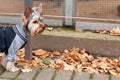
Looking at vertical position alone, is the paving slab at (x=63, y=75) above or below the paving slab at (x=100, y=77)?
above

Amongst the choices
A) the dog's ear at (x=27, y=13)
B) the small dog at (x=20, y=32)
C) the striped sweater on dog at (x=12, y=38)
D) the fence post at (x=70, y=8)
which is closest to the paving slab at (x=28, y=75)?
the small dog at (x=20, y=32)

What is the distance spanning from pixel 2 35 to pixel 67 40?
1.27 metres

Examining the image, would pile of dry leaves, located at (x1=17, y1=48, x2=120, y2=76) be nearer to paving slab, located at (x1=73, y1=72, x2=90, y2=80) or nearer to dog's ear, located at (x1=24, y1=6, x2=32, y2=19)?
paving slab, located at (x1=73, y1=72, x2=90, y2=80)

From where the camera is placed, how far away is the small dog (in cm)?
426

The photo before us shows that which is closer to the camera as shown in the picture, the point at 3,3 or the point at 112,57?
the point at 112,57

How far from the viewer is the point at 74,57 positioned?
5059 mm

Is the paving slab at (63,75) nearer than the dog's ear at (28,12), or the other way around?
the dog's ear at (28,12)

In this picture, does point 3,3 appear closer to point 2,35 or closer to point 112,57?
point 2,35

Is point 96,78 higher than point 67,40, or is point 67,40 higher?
point 67,40

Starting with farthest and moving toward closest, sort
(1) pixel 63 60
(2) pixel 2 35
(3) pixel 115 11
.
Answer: (3) pixel 115 11 < (1) pixel 63 60 < (2) pixel 2 35

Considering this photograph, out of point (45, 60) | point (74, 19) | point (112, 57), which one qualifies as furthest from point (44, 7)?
point (112, 57)

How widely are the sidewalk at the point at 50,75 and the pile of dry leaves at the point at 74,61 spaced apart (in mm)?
191

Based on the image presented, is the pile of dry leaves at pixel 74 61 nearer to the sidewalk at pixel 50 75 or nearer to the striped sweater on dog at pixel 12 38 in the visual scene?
the sidewalk at pixel 50 75

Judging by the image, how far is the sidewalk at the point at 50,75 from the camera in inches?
173
